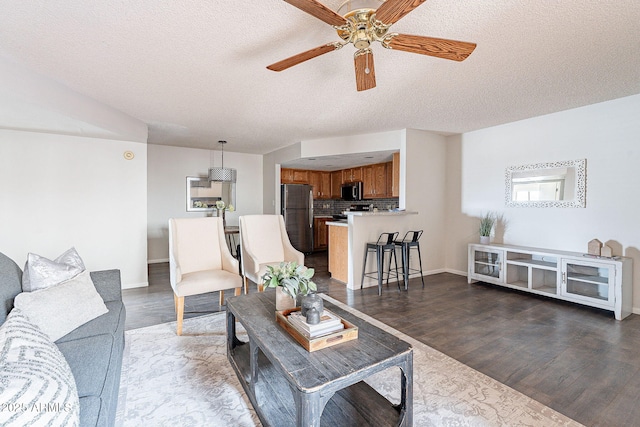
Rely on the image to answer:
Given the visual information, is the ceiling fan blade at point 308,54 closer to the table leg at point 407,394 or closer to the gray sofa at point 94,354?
the table leg at point 407,394

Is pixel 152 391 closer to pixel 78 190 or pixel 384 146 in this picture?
pixel 78 190

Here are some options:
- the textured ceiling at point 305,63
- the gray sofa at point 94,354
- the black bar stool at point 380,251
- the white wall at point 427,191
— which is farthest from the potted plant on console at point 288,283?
the white wall at point 427,191

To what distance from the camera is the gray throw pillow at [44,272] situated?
1.76 m

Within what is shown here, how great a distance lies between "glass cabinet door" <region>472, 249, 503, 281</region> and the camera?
404 centimetres

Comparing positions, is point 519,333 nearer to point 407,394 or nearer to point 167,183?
point 407,394

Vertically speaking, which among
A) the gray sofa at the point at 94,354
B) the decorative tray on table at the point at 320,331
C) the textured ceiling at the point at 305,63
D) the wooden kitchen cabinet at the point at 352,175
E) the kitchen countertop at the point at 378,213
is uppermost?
the textured ceiling at the point at 305,63

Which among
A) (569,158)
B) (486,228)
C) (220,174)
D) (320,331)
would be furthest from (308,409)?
(220,174)

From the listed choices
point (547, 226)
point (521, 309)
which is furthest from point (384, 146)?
point (521, 309)

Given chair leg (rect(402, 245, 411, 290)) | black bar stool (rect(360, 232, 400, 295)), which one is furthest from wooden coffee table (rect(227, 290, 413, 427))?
chair leg (rect(402, 245, 411, 290))

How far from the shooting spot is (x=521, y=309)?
3.30 m

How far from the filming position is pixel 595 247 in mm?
3293

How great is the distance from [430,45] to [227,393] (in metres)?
2.44

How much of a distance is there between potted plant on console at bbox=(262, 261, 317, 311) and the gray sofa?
0.86 meters

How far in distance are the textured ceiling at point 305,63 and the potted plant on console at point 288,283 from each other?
5.12 ft
